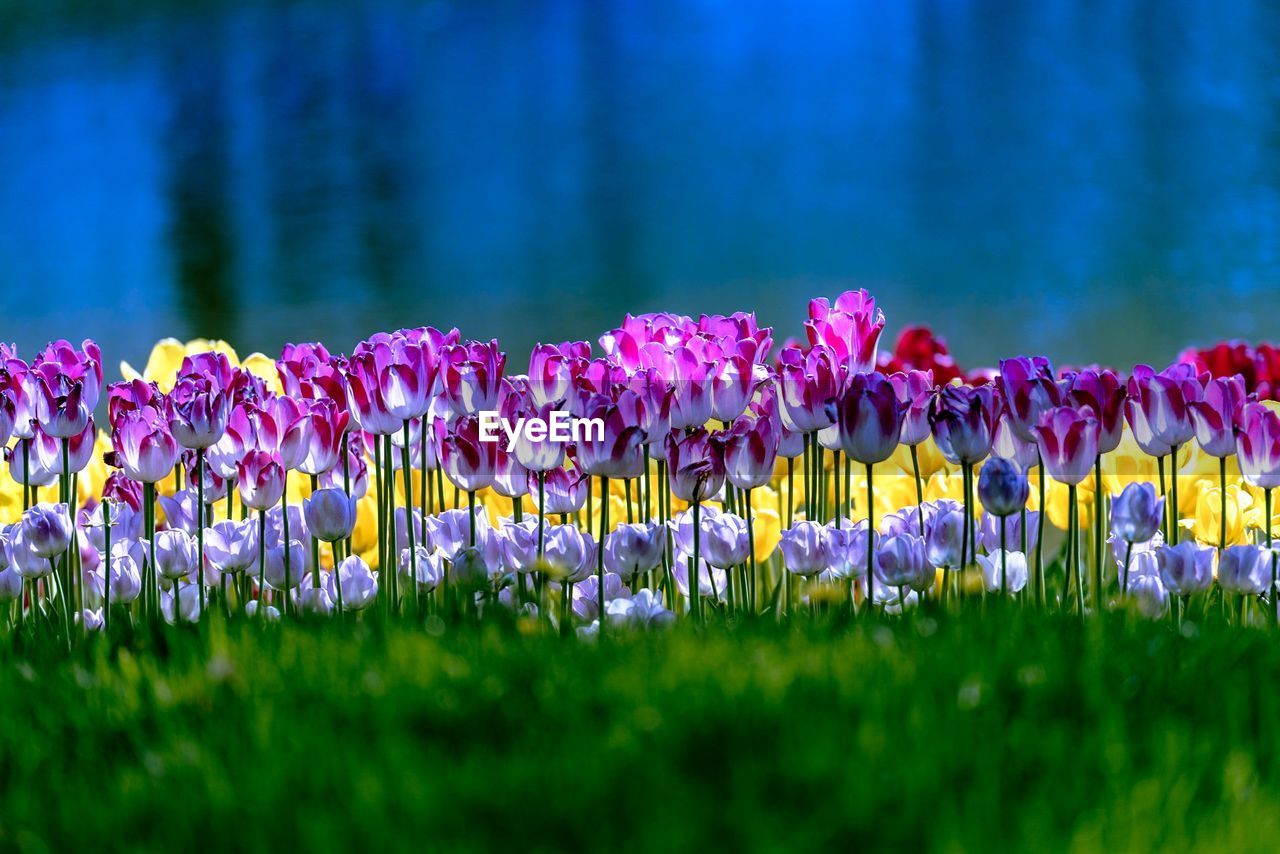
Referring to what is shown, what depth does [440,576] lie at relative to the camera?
2.53 m

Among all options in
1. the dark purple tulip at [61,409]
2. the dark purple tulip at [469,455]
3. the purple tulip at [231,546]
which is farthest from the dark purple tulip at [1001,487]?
the dark purple tulip at [61,409]

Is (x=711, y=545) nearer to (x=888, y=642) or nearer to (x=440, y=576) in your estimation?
(x=888, y=642)

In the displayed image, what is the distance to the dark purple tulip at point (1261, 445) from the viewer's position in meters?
2.28

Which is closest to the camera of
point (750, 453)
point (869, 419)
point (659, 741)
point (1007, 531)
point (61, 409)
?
point (659, 741)

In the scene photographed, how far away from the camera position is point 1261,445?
7.48ft

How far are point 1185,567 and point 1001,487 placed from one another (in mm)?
404

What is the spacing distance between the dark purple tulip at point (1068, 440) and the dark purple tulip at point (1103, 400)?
51mm

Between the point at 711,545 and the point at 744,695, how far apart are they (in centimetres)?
58

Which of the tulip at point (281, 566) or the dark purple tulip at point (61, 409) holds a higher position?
the dark purple tulip at point (61, 409)

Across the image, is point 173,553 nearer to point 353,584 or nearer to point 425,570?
point 353,584

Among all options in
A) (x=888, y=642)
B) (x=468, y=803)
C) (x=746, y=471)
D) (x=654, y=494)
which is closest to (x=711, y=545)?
(x=746, y=471)

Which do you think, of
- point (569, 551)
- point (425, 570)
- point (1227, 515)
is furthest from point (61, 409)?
point (1227, 515)

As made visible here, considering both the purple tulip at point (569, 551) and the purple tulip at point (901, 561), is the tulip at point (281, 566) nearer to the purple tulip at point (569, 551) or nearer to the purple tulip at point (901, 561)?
the purple tulip at point (569, 551)

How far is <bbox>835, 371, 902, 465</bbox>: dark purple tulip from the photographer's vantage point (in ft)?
6.91
